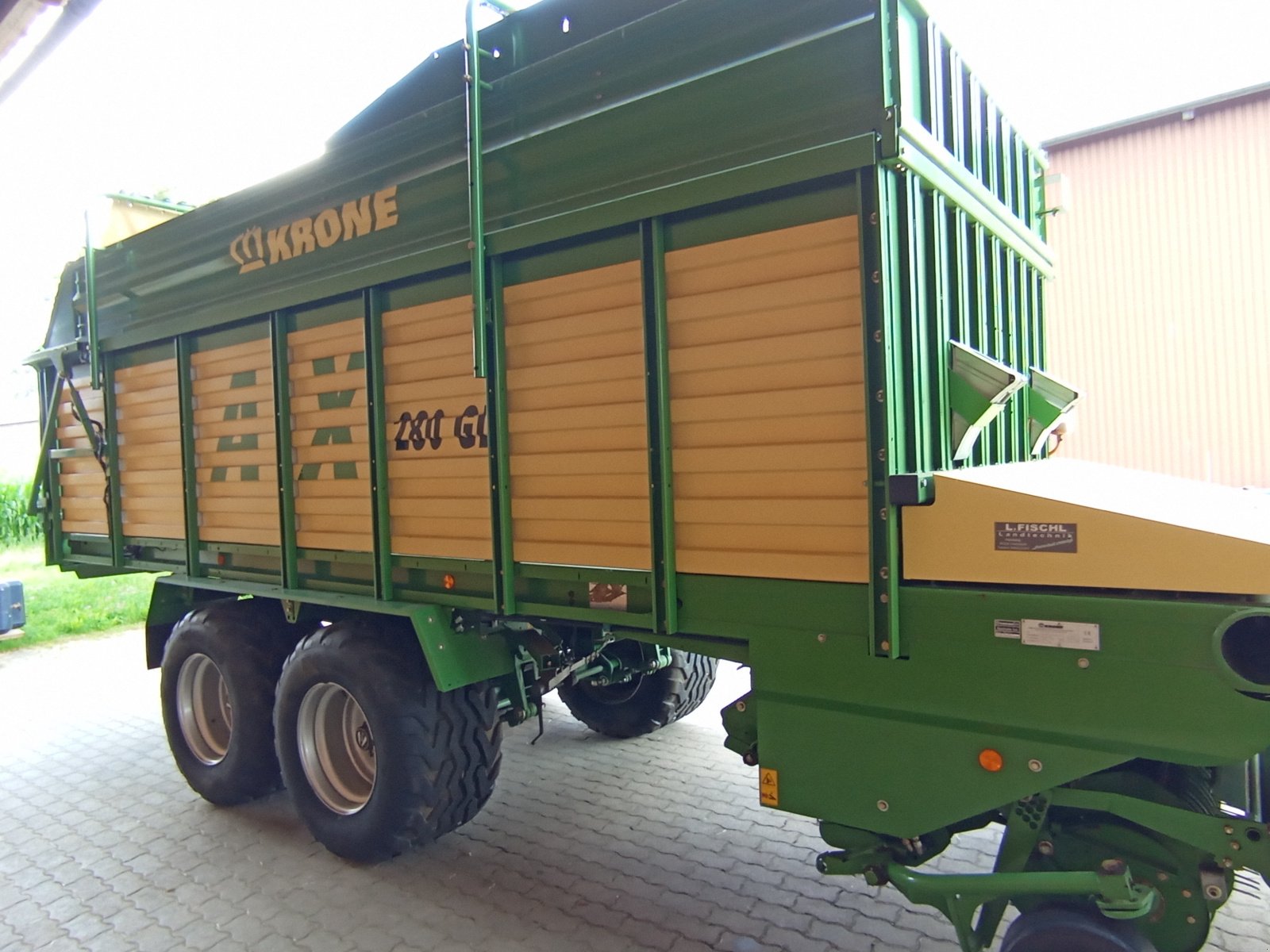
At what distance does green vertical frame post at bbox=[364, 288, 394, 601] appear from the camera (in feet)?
11.7

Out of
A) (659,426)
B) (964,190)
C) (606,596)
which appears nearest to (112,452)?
(606,596)

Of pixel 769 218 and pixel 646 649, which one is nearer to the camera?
pixel 769 218

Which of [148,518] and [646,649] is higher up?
[148,518]

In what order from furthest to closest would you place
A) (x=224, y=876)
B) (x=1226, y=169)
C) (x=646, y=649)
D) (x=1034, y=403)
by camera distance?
(x=1226, y=169) < (x=646, y=649) < (x=224, y=876) < (x=1034, y=403)

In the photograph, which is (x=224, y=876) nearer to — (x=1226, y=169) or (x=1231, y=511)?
(x=1231, y=511)

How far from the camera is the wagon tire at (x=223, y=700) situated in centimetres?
427

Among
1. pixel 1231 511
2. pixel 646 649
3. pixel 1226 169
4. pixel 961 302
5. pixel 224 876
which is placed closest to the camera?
pixel 1231 511

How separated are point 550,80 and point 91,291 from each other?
11.9 feet

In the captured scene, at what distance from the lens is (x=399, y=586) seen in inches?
144

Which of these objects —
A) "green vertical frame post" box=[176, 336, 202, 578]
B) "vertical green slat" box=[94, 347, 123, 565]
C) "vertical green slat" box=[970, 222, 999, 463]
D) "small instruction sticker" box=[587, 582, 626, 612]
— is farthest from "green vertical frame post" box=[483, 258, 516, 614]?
"vertical green slat" box=[94, 347, 123, 565]

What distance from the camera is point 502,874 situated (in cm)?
367

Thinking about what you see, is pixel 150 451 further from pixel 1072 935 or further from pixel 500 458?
pixel 1072 935

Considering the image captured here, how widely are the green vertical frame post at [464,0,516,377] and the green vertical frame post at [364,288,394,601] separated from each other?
0.65 m

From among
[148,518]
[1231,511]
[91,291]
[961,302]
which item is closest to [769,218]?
[961,302]
